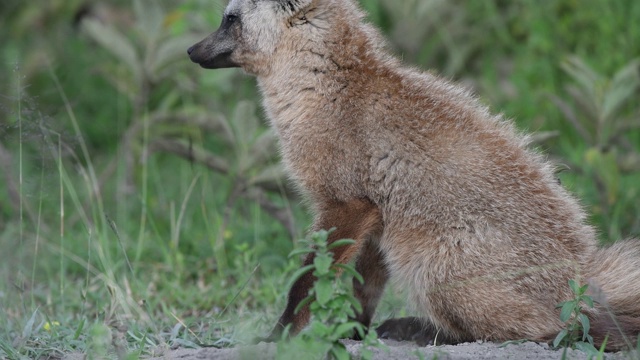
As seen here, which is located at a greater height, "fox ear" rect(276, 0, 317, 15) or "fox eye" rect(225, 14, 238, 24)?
"fox ear" rect(276, 0, 317, 15)

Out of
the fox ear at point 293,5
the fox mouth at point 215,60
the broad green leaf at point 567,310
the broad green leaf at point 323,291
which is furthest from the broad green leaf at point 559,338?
the fox mouth at point 215,60

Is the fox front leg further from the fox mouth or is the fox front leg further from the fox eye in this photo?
the fox eye

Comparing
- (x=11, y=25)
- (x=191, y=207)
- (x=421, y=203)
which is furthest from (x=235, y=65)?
(x=11, y=25)

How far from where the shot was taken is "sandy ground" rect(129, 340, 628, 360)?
12.6 feet

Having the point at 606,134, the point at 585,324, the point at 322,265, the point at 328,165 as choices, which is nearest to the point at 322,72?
the point at 328,165

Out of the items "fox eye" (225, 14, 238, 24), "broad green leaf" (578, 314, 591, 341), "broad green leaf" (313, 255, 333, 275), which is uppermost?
"fox eye" (225, 14, 238, 24)

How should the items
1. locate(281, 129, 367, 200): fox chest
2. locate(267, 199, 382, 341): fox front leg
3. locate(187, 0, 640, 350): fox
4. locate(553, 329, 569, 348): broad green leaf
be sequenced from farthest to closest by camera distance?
locate(281, 129, 367, 200): fox chest → locate(267, 199, 382, 341): fox front leg → locate(187, 0, 640, 350): fox → locate(553, 329, 569, 348): broad green leaf

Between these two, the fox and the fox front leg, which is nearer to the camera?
the fox

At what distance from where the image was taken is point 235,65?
536 cm

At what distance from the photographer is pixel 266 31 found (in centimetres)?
518

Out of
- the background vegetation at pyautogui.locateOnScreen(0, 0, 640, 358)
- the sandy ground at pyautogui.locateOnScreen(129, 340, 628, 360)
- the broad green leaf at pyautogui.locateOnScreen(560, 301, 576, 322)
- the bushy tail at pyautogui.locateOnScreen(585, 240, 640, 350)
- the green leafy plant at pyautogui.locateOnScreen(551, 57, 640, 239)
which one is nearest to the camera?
the sandy ground at pyautogui.locateOnScreen(129, 340, 628, 360)

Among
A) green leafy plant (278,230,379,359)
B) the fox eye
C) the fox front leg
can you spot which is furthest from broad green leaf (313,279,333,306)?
the fox eye

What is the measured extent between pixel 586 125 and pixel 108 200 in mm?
4186

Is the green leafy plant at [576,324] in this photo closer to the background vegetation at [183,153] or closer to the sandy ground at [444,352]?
the sandy ground at [444,352]
